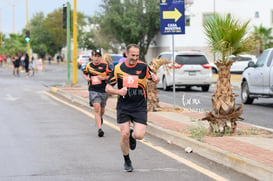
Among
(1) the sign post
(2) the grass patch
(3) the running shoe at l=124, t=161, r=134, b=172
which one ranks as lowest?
(3) the running shoe at l=124, t=161, r=134, b=172

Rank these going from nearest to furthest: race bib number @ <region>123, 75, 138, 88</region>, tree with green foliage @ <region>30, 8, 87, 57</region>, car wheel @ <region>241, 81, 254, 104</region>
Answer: race bib number @ <region>123, 75, 138, 88</region>, car wheel @ <region>241, 81, 254, 104</region>, tree with green foliage @ <region>30, 8, 87, 57</region>

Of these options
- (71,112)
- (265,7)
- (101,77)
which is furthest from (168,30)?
(265,7)

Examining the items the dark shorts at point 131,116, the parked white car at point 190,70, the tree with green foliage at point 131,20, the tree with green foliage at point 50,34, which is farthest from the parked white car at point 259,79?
the tree with green foliage at point 50,34

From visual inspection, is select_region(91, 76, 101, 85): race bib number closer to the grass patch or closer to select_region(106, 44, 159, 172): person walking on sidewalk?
the grass patch

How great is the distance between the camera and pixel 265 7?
59.7 m

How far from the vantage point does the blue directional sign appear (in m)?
17.4

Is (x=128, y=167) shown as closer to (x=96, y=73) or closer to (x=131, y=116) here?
(x=131, y=116)

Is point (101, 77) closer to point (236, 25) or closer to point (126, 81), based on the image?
point (236, 25)

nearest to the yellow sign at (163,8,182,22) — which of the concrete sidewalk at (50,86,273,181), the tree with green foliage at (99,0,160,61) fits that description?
the concrete sidewalk at (50,86,273,181)

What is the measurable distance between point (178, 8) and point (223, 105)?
6.55 meters

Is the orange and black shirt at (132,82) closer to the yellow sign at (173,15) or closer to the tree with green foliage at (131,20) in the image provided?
the yellow sign at (173,15)

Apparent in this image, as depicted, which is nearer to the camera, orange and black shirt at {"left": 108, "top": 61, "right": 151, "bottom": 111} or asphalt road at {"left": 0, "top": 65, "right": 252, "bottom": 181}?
asphalt road at {"left": 0, "top": 65, "right": 252, "bottom": 181}

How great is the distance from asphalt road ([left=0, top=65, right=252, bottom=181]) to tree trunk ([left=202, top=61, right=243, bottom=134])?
35.2 inches

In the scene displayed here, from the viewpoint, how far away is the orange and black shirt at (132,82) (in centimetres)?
878
